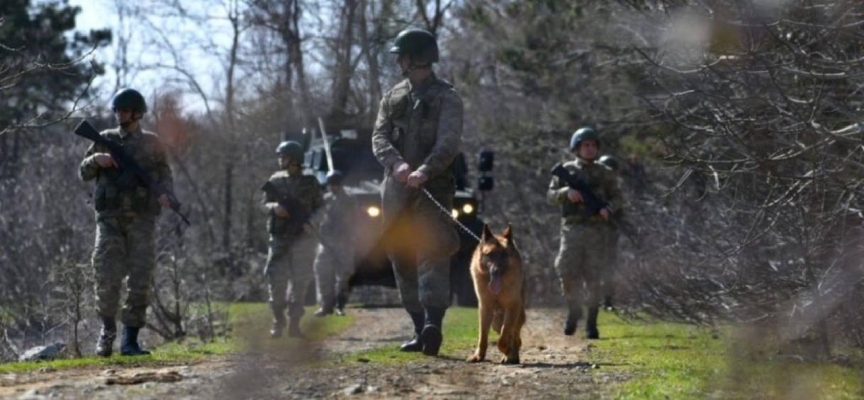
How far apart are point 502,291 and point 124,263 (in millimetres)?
3292

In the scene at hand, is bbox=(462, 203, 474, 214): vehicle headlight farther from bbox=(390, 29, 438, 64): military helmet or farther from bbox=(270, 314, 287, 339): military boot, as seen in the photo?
bbox=(390, 29, 438, 64): military helmet

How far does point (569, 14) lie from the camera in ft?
87.6

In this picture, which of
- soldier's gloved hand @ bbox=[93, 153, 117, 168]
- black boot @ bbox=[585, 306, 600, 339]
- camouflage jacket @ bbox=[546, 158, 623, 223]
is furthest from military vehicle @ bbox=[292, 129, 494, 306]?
soldier's gloved hand @ bbox=[93, 153, 117, 168]

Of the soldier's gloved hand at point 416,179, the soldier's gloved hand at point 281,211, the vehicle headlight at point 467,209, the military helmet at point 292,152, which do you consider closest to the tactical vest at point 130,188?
→ the soldier's gloved hand at point 416,179

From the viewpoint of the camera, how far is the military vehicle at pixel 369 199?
73.3ft

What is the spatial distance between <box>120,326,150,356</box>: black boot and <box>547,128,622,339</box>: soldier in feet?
15.7

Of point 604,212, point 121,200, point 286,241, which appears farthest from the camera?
point 286,241

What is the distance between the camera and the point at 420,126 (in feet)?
39.0

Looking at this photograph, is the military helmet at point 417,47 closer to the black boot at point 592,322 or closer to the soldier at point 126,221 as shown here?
the soldier at point 126,221

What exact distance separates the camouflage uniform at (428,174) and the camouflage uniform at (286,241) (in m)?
4.68

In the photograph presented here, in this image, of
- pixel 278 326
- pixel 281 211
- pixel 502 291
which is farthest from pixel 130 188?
pixel 278 326

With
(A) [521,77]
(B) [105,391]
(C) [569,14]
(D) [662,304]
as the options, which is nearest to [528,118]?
(A) [521,77]

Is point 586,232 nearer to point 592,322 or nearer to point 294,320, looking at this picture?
point 592,322

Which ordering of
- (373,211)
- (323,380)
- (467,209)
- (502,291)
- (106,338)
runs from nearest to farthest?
(323,380) < (502,291) < (106,338) < (373,211) < (467,209)
